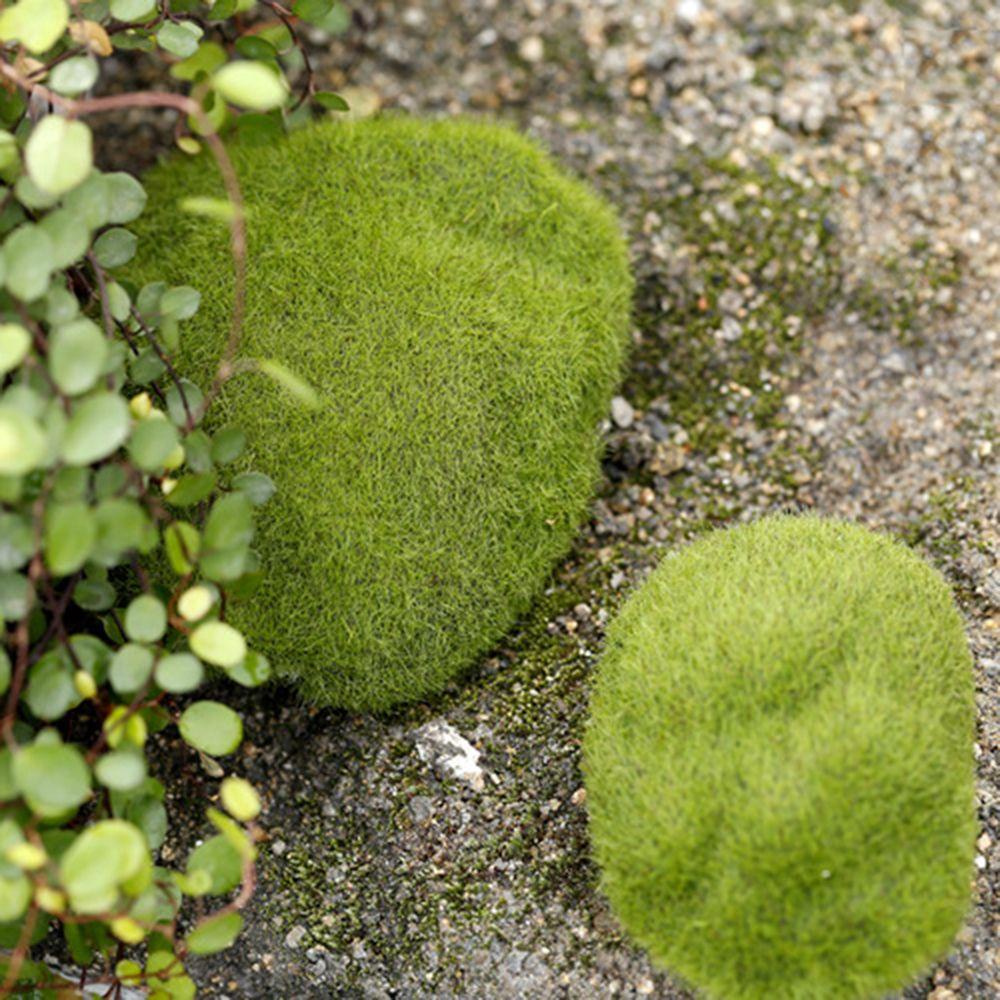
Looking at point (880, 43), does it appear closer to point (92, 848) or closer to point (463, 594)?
point (463, 594)

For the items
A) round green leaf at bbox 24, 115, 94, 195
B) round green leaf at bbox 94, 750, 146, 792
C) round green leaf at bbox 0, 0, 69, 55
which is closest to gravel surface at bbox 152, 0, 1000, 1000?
round green leaf at bbox 94, 750, 146, 792

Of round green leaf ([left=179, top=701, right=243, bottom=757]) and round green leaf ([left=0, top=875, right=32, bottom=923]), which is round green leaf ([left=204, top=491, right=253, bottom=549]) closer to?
round green leaf ([left=179, top=701, right=243, bottom=757])

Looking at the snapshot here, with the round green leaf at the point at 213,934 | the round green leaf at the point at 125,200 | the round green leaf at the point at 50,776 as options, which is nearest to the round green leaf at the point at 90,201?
the round green leaf at the point at 125,200

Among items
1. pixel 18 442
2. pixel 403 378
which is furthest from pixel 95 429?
pixel 403 378

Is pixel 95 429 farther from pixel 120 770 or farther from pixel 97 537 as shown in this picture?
pixel 120 770

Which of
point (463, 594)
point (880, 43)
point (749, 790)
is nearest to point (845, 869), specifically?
point (749, 790)

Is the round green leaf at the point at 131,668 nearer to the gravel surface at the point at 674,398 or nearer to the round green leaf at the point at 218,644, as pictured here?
the round green leaf at the point at 218,644
